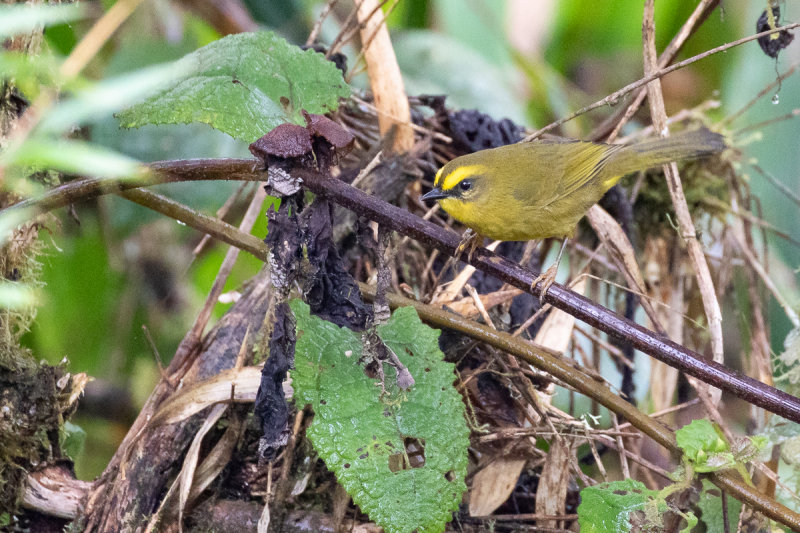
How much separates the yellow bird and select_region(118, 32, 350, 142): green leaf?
61cm

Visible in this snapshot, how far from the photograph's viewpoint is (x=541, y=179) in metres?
2.69

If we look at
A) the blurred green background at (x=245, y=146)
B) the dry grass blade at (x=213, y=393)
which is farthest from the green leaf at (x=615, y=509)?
the blurred green background at (x=245, y=146)

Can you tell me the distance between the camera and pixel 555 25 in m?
4.81

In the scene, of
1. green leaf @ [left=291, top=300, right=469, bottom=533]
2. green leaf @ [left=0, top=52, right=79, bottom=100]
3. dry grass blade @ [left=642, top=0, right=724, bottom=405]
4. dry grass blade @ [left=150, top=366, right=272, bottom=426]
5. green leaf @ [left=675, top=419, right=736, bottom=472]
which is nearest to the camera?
green leaf @ [left=0, top=52, right=79, bottom=100]

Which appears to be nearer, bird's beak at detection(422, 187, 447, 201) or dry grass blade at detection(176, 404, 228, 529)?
dry grass blade at detection(176, 404, 228, 529)

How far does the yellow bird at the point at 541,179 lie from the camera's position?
2406 mm

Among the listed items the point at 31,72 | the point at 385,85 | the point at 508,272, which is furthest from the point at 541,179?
the point at 31,72

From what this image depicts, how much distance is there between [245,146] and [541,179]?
131 centimetres

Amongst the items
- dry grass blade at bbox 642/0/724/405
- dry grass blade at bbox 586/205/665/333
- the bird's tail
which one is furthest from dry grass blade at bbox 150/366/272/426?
the bird's tail

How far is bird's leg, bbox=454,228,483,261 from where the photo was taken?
5.92ft

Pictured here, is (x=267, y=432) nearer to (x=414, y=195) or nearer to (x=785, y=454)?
(x=414, y=195)

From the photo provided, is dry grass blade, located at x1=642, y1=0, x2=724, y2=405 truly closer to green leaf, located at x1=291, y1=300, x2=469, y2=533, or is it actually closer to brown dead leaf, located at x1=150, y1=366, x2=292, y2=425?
green leaf, located at x1=291, y1=300, x2=469, y2=533

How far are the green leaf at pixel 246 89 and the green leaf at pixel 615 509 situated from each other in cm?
117

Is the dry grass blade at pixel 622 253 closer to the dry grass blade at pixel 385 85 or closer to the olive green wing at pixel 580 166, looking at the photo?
the olive green wing at pixel 580 166
